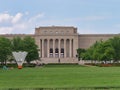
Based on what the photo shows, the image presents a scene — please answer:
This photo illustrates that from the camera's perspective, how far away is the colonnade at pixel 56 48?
16125 cm

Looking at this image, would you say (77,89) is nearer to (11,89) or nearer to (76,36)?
(11,89)

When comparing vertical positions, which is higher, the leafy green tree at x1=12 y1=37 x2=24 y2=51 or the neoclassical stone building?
the neoclassical stone building

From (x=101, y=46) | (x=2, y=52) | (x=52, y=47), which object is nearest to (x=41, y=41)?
(x=52, y=47)

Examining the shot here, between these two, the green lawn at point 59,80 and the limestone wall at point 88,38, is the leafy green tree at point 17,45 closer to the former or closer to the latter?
the green lawn at point 59,80

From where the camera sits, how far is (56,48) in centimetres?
16375

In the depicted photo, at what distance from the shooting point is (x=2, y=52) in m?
85.5

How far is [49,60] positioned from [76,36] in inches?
690

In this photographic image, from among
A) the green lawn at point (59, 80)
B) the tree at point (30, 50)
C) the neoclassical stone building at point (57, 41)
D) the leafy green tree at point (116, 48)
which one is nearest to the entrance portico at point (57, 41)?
the neoclassical stone building at point (57, 41)

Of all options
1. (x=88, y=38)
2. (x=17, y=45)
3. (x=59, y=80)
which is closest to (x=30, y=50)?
(x=17, y=45)

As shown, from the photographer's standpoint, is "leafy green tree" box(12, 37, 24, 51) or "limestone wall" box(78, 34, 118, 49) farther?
"limestone wall" box(78, 34, 118, 49)

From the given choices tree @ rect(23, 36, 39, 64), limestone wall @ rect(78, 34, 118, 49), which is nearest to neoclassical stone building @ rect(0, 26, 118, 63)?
limestone wall @ rect(78, 34, 118, 49)

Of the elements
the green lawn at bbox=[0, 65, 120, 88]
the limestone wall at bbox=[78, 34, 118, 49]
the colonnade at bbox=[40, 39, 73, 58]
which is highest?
the limestone wall at bbox=[78, 34, 118, 49]

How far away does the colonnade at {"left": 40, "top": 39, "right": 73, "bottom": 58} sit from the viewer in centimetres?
16125

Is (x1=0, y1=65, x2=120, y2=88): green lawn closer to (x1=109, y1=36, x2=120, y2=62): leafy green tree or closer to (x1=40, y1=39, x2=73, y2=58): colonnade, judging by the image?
(x1=109, y1=36, x2=120, y2=62): leafy green tree
